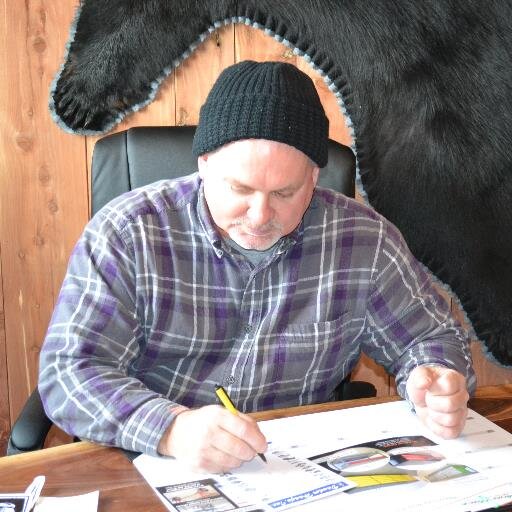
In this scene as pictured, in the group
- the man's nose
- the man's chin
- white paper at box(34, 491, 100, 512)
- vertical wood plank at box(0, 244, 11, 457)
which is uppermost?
the man's nose

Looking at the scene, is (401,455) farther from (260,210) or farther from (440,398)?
(260,210)

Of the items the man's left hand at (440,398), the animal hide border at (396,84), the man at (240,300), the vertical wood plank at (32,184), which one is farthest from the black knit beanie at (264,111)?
the vertical wood plank at (32,184)

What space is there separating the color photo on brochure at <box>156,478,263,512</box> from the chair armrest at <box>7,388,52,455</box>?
0.29 meters

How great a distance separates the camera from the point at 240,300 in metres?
1.25

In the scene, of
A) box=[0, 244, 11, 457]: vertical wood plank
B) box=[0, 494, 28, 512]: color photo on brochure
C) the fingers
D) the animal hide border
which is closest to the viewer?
box=[0, 494, 28, 512]: color photo on brochure

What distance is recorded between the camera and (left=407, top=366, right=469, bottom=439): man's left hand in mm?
1041

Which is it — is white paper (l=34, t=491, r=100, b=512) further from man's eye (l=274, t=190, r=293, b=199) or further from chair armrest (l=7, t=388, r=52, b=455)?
man's eye (l=274, t=190, r=293, b=199)

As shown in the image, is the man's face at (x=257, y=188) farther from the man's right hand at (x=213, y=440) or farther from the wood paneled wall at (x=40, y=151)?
the wood paneled wall at (x=40, y=151)

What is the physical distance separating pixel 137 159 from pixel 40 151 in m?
0.55

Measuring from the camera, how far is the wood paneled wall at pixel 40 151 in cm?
180

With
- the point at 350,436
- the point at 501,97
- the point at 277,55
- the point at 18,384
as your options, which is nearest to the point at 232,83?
the point at 350,436

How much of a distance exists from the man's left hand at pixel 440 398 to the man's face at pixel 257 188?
329mm

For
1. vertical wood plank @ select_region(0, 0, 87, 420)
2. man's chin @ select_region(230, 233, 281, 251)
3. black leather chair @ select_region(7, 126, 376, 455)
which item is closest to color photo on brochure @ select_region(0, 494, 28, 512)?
man's chin @ select_region(230, 233, 281, 251)

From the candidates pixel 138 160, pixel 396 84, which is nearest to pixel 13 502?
pixel 138 160
